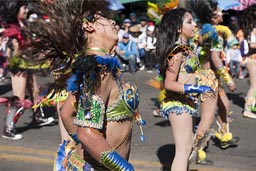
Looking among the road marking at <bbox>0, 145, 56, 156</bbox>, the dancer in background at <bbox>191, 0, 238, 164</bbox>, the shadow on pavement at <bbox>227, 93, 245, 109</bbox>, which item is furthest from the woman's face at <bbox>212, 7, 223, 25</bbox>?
the shadow on pavement at <bbox>227, 93, 245, 109</bbox>

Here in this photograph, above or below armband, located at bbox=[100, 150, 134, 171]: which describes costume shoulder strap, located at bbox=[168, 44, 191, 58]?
above

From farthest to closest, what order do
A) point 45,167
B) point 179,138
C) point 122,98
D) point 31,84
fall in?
point 31,84
point 45,167
point 179,138
point 122,98

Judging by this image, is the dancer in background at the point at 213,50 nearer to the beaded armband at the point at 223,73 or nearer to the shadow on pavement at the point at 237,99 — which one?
the beaded armband at the point at 223,73

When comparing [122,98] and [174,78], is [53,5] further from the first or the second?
[174,78]

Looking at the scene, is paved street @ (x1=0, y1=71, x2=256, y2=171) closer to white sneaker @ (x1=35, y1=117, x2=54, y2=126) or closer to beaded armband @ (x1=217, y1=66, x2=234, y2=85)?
white sneaker @ (x1=35, y1=117, x2=54, y2=126)

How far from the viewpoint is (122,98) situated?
3172 mm

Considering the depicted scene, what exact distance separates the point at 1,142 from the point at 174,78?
130 inches

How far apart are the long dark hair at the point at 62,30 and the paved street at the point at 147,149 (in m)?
3.05

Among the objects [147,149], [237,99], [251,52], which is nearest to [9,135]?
[147,149]

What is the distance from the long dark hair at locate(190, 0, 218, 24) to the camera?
702 centimetres

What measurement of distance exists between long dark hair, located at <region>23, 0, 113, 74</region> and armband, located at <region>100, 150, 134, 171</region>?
2.18 feet

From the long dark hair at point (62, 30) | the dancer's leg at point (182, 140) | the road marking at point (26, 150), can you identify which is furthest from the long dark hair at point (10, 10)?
the long dark hair at point (62, 30)

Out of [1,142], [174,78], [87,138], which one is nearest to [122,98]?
[87,138]

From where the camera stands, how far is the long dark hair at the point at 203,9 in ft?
23.0
